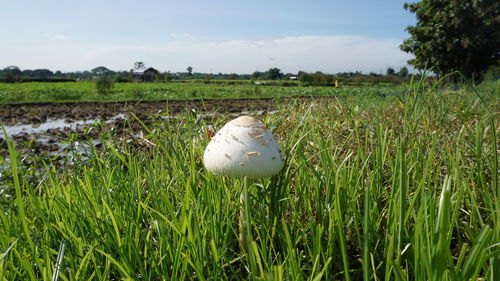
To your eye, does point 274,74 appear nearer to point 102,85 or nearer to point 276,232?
point 102,85

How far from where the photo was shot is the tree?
696 inches

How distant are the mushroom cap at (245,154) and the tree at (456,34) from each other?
1899 cm

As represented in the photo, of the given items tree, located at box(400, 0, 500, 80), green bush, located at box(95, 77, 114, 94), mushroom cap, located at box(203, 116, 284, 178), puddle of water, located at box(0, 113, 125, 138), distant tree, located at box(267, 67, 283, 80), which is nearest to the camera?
mushroom cap, located at box(203, 116, 284, 178)

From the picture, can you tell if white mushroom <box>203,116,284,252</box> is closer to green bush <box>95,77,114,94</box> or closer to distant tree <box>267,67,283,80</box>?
green bush <box>95,77,114,94</box>

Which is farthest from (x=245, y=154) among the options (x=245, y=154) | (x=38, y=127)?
(x=38, y=127)

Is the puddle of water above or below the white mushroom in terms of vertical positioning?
below

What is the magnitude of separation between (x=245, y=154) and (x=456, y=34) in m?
22.5

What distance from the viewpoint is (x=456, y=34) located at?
1875 centimetres

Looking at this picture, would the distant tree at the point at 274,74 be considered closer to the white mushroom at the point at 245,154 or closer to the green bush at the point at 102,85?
the green bush at the point at 102,85

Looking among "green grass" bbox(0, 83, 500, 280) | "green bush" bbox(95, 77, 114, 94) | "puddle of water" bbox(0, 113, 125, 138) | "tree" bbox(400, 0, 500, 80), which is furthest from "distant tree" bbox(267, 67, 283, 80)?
"green grass" bbox(0, 83, 500, 280)

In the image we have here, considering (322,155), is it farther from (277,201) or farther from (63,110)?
(63,110)

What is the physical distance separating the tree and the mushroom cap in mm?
18991

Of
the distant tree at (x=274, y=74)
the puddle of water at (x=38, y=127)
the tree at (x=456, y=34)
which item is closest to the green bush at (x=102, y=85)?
the puddle of water at (x=38, y=127)

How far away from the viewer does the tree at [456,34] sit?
1767cm
